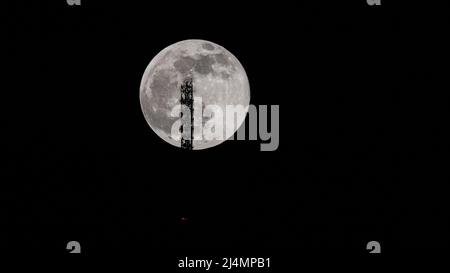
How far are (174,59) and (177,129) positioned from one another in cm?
140

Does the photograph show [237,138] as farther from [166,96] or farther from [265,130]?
[166,96]

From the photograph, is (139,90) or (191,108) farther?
(139,90)

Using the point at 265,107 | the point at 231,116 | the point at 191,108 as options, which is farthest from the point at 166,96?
the point at 265,107

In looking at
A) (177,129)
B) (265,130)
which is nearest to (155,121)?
(177,129)

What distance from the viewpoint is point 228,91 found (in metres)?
10.8

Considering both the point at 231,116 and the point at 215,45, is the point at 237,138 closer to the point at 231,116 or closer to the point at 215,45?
the point at 231,116

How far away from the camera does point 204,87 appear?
10.5m

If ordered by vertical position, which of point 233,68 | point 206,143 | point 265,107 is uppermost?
point 233,68

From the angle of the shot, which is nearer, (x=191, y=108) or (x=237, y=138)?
(x=191, y=108)

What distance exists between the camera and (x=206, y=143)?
1107 cm

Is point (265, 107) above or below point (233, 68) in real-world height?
below

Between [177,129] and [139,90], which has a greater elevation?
[139,90]

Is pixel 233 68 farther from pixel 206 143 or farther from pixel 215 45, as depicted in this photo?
pixel 206 143

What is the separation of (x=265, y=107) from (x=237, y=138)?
87 cm
